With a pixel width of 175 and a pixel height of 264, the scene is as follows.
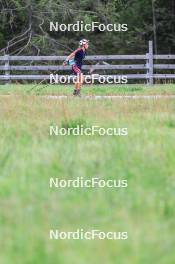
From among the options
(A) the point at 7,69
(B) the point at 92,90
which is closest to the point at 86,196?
(B) the point at 92,90

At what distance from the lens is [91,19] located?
2994 cm

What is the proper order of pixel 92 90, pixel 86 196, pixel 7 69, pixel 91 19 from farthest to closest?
pixel 91 19, pixel 7 69, pixel 92 90, pixel 86 196

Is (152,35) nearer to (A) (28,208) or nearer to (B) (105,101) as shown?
(B) (105,101)

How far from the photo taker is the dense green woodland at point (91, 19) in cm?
3064

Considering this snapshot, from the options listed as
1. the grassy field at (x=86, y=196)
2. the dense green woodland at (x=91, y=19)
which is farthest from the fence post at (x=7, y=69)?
the grassy field at (x=86, y=196)

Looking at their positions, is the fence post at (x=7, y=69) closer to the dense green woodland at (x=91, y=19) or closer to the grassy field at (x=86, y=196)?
the dense green woodland at (x=91, y=19)

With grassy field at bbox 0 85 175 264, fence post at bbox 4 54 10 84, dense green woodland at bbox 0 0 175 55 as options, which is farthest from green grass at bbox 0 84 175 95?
dense green woodland at bbox 0 0 175 55

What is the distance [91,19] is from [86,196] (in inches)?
1031

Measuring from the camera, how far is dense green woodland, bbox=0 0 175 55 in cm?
3064

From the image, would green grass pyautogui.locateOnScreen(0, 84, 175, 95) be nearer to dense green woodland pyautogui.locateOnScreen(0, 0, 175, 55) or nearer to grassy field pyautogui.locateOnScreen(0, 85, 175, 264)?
grassy field pyautogui.locateOnScreen(0, 85, 175, 264)

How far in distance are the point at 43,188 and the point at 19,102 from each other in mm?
6736

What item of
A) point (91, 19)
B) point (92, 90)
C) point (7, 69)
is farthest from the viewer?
point (91, 19)

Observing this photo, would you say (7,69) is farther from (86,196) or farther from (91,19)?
(86,196)

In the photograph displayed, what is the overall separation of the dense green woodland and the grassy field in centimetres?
2274
